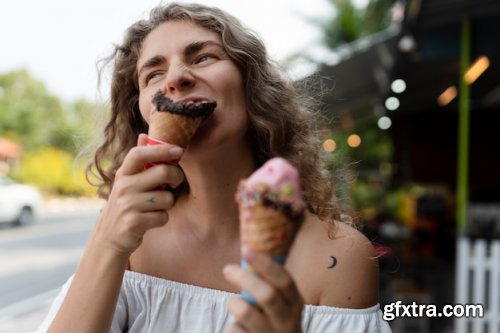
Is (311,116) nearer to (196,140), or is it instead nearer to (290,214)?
(196,140)

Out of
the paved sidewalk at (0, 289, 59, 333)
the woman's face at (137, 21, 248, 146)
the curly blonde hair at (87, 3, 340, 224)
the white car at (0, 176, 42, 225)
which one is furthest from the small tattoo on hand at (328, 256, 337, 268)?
the white car at (0, 176, 42, 225)

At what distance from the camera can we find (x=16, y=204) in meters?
11.0

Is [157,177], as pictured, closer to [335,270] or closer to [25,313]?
[335,270]

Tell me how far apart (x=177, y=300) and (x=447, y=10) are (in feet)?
15.3

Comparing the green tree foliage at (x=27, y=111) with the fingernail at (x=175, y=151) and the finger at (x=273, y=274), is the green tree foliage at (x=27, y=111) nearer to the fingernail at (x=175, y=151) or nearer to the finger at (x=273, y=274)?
the fingernail at (x=175, y=151)

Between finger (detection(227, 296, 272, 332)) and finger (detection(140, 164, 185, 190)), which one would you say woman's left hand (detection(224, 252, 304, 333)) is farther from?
finger (detection(140, 164, 185, 190))

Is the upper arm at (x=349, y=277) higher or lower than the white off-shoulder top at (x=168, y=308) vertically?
higher

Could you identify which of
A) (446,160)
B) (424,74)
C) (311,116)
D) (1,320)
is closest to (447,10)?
(424,74)

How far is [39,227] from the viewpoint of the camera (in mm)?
11219

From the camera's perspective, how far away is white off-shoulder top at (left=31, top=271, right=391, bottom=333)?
1494 millimetres

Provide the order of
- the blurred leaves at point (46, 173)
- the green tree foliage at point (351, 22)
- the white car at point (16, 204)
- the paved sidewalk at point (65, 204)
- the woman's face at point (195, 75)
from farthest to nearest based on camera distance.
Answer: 1. the blurred leaves at point (46, 173)
2. the green tree foliage at point (351, 22)
3. the paved sidewalk at point (65, 204)
4. the white car at point (16, 204)
5. the woman's face at point (195, 75)

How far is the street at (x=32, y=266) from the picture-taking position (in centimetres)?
366

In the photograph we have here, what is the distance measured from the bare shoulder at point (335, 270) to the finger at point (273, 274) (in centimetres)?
66

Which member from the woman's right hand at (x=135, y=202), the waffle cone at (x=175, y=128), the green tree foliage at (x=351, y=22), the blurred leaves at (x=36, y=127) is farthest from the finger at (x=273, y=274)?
the green tree foliage at (x=351, y=22)
